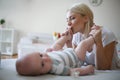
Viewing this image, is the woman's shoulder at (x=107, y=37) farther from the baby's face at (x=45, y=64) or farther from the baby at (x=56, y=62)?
the baby's face at (x=45, y=64)

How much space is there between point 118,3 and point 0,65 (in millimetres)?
367

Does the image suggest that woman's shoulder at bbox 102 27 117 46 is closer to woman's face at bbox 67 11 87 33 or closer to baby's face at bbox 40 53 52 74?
woman's face at bbox 67 11 87 33

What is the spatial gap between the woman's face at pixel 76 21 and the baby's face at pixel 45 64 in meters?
0.15

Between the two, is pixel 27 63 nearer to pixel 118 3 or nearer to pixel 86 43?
pixel 86 43

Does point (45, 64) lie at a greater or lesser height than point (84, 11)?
lesser

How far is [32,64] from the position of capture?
0.35 metres

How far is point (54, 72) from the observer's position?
0.40 meters

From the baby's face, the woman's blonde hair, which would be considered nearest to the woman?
the woman's blonde hair

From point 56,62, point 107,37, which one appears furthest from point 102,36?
point 56,62

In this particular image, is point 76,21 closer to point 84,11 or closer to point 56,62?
point 84,11

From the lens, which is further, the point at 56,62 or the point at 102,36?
the point at 102,36

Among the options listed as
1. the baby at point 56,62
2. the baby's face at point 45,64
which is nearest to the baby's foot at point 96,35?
the baby at point 56,62

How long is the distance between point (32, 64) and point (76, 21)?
0.20m

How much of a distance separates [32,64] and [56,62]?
0.07m
